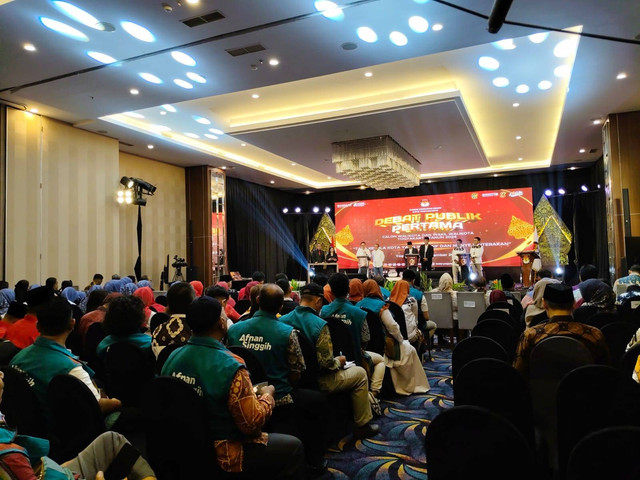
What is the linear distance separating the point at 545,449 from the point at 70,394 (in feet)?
7.33

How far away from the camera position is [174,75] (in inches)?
269

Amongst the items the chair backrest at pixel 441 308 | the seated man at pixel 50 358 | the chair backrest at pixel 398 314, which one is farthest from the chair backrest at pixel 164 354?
the chair backrest at pixel 441 308

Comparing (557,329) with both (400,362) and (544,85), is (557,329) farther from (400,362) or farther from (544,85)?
(544,85)

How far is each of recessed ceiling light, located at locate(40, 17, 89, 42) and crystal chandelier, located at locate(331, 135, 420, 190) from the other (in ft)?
19.1

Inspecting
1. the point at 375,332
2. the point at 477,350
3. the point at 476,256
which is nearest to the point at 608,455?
the point at 477,350

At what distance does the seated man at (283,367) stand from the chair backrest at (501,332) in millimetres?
1489

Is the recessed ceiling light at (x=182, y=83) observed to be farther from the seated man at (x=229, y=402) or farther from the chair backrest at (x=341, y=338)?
the seated man at (x=229, y=402)

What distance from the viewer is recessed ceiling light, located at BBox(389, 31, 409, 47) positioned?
18.6 feet

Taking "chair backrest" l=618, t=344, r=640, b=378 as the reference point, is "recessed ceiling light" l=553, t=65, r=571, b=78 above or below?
above

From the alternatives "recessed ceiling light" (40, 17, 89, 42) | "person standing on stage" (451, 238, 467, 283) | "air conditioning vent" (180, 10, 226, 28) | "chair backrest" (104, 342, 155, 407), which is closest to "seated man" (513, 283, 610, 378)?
"chair backrest" (104, 342, 155, 407)

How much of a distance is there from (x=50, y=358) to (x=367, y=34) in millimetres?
5096

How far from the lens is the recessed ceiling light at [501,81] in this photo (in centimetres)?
775

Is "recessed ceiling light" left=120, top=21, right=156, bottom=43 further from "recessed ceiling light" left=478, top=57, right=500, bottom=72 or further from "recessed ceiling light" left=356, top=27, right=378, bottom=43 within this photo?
"recessed ceiling light" left=478, top=57, right=500, bottom=72

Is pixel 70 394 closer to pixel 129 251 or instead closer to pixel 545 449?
pixel 545 449
